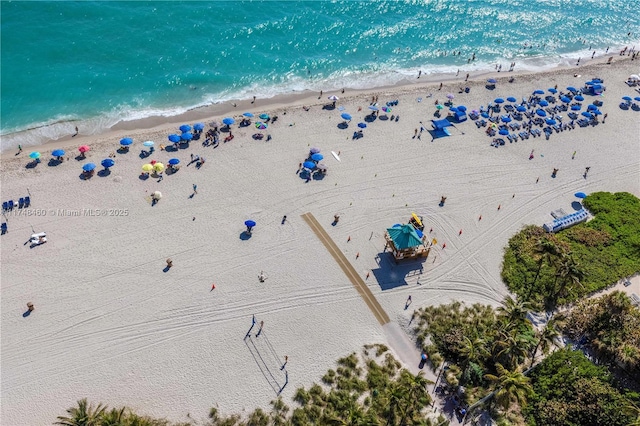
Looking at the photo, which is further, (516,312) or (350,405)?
(516,312)

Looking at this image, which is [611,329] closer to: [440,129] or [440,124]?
[440,129]

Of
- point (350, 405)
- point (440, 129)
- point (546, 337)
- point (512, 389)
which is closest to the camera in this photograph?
point (512, 389)

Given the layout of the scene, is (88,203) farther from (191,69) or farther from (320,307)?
(191,69)

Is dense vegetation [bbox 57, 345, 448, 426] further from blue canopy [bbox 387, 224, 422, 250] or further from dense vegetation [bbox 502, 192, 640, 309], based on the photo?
dense vegetation [bbox 502, 192, 640, 309]

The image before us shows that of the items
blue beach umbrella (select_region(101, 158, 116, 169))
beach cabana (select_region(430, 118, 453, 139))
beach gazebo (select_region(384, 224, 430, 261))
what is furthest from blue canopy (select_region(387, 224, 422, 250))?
blue beach umbrella (select_region(101, 158, 116, 169))

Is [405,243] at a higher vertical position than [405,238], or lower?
lower

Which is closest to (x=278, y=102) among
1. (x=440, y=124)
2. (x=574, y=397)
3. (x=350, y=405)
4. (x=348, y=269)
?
(x=440, y=124)
